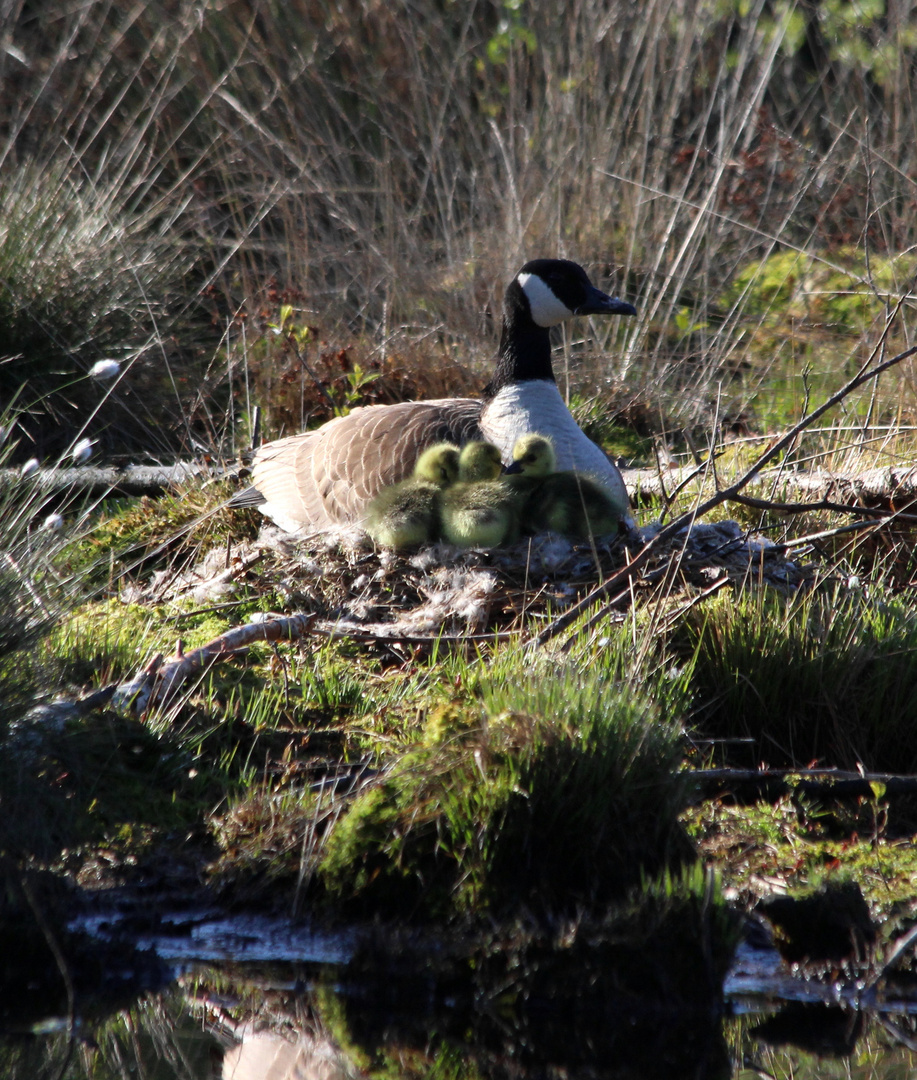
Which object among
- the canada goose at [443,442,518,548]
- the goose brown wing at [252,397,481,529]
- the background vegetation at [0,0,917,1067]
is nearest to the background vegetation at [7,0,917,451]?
the background vegetation at [0,0,917,1067]

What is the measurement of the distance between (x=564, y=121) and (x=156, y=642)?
5877 millimetres

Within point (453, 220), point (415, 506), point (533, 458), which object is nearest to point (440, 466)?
point (415, 506)

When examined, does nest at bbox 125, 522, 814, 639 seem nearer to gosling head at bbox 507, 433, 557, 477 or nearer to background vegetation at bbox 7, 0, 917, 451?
gosling head at bbox 507, 433, 557, 477

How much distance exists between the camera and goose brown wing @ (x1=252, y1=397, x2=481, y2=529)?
18.9 ft

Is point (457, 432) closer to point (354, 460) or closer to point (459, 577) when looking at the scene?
point (354, 460)

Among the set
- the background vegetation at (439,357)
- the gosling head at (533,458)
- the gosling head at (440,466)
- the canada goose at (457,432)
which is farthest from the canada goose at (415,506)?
the background vegetation at (439,357)

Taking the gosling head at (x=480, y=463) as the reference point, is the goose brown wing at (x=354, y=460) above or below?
below

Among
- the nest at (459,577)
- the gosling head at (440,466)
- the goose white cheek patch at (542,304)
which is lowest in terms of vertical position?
the nest at (459,577)

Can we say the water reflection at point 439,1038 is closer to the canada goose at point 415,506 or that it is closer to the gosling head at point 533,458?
the canada goose at point 415,506

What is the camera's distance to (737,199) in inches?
397

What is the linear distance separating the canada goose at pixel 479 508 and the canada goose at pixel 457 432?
0.30m

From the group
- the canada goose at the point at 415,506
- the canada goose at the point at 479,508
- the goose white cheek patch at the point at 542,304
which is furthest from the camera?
the goose white cheek patch at the point at 542,304

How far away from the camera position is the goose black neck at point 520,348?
6.21 meters

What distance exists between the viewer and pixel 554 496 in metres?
5.25
